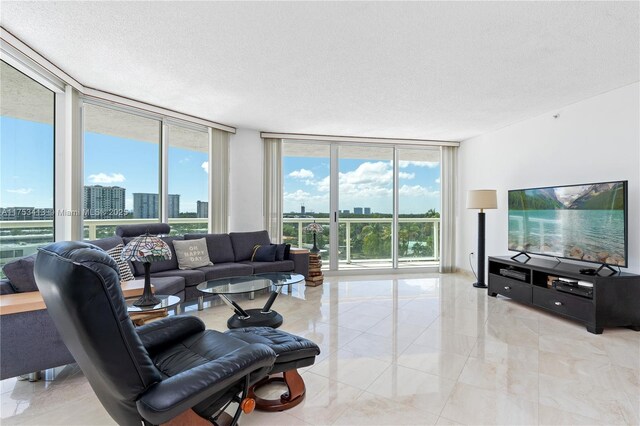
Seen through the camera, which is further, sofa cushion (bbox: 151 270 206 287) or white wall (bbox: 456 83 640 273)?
sofa cushion (bbox: 151 270 206 287)

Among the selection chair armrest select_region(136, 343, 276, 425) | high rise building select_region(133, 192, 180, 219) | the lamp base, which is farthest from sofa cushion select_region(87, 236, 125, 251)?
chair armrest select_region(136, 343, 276, 425)

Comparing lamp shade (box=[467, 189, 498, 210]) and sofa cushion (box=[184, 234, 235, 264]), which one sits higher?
lamp shade (box=[467, 189, 498, 210])

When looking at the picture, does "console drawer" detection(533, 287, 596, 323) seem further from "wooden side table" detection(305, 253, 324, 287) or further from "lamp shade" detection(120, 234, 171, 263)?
"lamp shade" detection(120, 234, 171, 263)

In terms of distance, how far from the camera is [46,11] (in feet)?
7.43

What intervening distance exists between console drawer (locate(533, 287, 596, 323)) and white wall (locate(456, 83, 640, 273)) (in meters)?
0.69

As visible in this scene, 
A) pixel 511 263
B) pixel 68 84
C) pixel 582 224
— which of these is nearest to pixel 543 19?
pixel 582 224

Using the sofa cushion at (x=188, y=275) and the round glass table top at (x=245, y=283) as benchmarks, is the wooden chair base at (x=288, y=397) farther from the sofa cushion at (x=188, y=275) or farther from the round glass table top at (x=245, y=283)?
the sofa cushion at (x=188, y=275)

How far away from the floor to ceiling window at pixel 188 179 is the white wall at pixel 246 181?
1.45 feet

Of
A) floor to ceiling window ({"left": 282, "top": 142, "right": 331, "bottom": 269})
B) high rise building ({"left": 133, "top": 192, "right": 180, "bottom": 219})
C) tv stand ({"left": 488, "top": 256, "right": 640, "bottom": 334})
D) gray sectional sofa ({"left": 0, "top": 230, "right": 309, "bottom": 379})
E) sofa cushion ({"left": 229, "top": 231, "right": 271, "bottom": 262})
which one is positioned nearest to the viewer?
gray sectional sofa ({"left": 0, "top": 230, "right": 309, "bottom": 379})

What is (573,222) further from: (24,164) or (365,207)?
(24,164)

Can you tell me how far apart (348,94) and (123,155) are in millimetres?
2927

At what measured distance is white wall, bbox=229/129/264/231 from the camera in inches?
219

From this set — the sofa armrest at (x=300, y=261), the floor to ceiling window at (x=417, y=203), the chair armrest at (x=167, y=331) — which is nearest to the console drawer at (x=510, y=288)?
the floor to ceiling window at (x=417, y=203)

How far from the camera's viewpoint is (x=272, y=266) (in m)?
4.67
